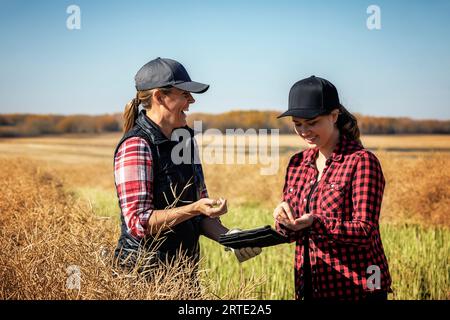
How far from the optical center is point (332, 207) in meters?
2.88

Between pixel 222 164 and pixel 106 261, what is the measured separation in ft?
42.6

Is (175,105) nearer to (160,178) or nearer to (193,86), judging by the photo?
(193,86)

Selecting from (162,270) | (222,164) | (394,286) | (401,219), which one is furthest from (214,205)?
(222,164)

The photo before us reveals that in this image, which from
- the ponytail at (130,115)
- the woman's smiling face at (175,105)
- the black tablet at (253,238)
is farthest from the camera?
the ponytail at (130,115)

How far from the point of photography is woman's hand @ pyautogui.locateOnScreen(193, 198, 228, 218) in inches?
115

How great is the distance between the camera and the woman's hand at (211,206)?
293 cm

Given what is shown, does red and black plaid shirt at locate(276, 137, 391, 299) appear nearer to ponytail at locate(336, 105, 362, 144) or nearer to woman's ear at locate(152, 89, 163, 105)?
ponytail at locate(336, 105, 362, 144)

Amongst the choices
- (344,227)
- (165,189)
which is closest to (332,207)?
(344,227)

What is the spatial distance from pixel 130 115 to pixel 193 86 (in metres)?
0.40

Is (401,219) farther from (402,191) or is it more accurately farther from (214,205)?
(214,205)

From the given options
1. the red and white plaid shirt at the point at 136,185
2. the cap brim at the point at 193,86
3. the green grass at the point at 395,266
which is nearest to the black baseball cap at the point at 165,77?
the cap brim at the point at 193,86

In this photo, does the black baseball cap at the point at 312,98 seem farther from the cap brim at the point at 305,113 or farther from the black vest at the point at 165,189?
the black vest at the point at 165,189

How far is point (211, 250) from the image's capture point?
820cm

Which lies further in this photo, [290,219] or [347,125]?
[347,125]
